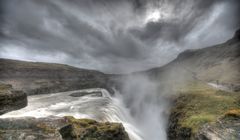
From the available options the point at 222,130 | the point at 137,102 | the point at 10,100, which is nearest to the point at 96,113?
the point at 10,100

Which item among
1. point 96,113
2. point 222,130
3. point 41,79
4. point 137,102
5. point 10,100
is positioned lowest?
point 137,102

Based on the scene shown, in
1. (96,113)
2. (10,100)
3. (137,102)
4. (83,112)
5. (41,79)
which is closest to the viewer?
(96,113)

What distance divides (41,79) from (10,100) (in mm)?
70511

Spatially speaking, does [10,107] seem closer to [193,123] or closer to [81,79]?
[193,123]

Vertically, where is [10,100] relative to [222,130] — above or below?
above

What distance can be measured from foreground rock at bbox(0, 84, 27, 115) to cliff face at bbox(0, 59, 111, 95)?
4169 centimetres

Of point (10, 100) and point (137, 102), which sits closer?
point (10, 100)

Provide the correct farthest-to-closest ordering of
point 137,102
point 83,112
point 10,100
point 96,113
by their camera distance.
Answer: point 137,102 < point 10,100 < point 83,112 < point 96,113

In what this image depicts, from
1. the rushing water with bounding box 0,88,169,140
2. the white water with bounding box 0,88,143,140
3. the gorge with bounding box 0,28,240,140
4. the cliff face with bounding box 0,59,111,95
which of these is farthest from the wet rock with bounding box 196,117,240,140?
the cliff face with bounding box 0,59,111,95

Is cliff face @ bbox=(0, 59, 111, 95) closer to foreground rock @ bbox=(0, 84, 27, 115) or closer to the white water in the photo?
foreground rock @ bbox=(0, 84, 27, 115)

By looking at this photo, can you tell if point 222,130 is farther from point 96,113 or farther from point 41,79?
point 41,79

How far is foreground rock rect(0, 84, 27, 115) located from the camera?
41.5 m

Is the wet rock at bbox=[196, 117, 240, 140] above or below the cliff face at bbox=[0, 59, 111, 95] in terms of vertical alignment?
below

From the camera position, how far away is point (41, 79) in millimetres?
110562
